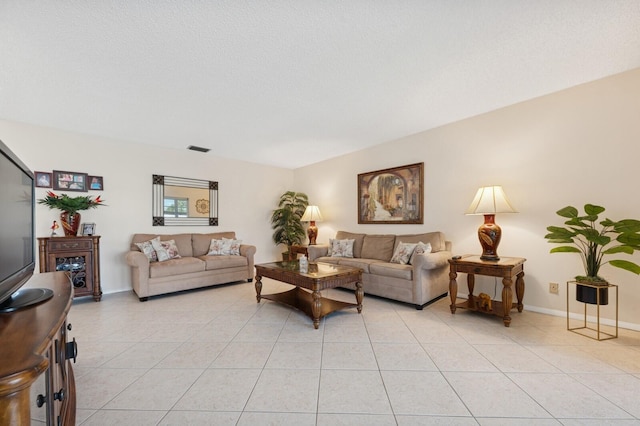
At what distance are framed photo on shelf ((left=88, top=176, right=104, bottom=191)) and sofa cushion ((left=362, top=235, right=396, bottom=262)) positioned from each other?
4.10 metres

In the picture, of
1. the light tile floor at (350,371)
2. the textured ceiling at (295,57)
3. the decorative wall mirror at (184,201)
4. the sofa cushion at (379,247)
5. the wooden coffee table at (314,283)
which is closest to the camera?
the light tile floor at (350,371)

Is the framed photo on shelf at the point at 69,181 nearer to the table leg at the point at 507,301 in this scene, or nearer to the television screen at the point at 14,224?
the television screen at the point at 14,224

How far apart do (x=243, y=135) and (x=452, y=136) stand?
3.00 metres

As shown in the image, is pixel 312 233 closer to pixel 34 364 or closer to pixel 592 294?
pixel 592 294

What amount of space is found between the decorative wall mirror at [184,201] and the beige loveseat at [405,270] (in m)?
2.41

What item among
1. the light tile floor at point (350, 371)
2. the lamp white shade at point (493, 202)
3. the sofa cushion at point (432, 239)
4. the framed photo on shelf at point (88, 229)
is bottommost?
the light tile floor at point (350, 371)

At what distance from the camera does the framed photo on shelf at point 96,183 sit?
4.05 metres

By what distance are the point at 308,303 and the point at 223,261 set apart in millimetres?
1845

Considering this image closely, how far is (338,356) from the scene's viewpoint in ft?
7.10

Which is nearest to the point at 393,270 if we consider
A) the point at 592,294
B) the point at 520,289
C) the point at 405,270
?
the point at 405,270

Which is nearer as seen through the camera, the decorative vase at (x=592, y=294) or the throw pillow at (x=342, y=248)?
the decorative vase at (x=592, y=294)

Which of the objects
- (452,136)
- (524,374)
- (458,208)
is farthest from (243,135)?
(524,374)

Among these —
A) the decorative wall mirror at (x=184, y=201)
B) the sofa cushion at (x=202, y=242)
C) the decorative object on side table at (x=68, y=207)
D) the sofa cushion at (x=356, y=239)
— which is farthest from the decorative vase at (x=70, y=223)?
the sofa cushion at (x=356, y=239)

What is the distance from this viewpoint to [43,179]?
3709mm
